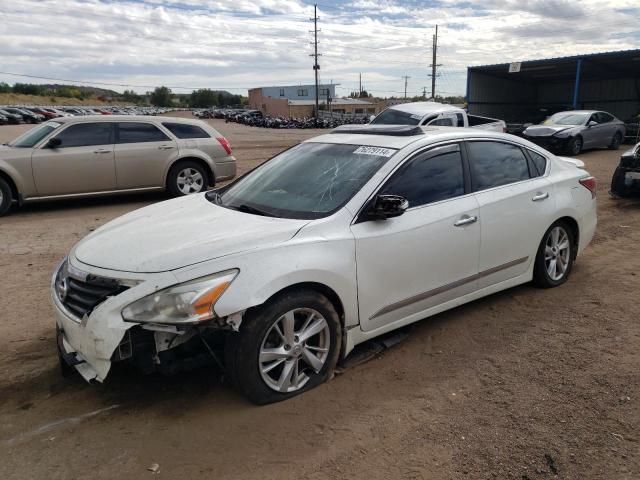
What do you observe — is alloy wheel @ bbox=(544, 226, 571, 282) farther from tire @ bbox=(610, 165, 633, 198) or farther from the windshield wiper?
tire @ bbox=(610, 165, 633, 198)

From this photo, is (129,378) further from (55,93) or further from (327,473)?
(55,93)

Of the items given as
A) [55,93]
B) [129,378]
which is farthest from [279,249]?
[55,93]

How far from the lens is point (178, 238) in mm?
3264

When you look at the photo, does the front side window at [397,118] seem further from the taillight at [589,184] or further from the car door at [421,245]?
the car door at [421,245]

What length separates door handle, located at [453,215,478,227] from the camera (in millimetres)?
3965

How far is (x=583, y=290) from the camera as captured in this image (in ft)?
16.7

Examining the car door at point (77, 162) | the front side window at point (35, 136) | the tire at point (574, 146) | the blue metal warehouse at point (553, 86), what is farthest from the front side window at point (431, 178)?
the blue metal warehouse at point (553, 86)

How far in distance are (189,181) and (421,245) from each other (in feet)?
24.0

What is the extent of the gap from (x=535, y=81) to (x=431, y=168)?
108 feet

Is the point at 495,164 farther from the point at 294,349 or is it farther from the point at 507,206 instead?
the point at 294,349

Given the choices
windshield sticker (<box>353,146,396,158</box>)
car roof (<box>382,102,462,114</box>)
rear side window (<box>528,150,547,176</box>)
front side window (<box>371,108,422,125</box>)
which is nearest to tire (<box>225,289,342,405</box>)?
windshield sticker (<box>353,146,396,158</box>)

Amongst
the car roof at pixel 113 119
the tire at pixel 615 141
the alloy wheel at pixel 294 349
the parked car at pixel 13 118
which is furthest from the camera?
the parked car at pixel 13 118

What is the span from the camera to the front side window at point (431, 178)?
380 centimetres

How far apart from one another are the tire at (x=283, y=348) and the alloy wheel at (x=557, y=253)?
8.47 ft
